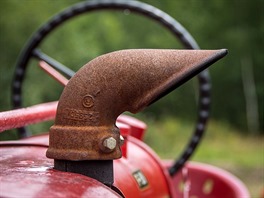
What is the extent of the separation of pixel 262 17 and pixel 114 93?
15772 millimetres

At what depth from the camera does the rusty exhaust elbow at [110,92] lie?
83 cm

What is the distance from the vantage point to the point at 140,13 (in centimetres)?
189

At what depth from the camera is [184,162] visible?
196cm

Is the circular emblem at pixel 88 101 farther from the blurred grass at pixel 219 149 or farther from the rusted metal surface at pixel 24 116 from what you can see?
the blurred grass at pixel 219 149

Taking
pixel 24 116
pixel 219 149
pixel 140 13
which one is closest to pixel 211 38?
pixel 219 149

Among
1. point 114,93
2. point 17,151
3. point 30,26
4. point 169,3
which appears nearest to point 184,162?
point 17,151

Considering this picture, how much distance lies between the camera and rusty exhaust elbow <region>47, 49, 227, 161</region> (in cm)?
83

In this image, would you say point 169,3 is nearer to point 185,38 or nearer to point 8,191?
point 185,38

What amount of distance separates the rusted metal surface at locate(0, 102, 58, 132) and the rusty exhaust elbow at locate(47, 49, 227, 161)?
0.13 meters

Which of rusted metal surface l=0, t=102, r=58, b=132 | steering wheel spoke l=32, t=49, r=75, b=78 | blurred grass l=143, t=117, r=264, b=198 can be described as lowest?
blurred grass l=143, t=117, r=264, b=198

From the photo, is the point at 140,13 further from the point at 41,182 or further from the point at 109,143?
the point at 41,182

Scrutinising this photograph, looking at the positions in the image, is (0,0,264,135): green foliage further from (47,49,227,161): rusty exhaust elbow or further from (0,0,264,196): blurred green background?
(47,49,227,161): rusty exhaust elbow

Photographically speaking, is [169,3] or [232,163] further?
[169,3]

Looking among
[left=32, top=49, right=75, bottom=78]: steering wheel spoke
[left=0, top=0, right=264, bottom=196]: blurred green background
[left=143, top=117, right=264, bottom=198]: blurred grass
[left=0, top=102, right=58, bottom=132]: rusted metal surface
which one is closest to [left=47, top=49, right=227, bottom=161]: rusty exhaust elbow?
[left=0, top=102, right=58, bottom=132]: rusted metal surface
